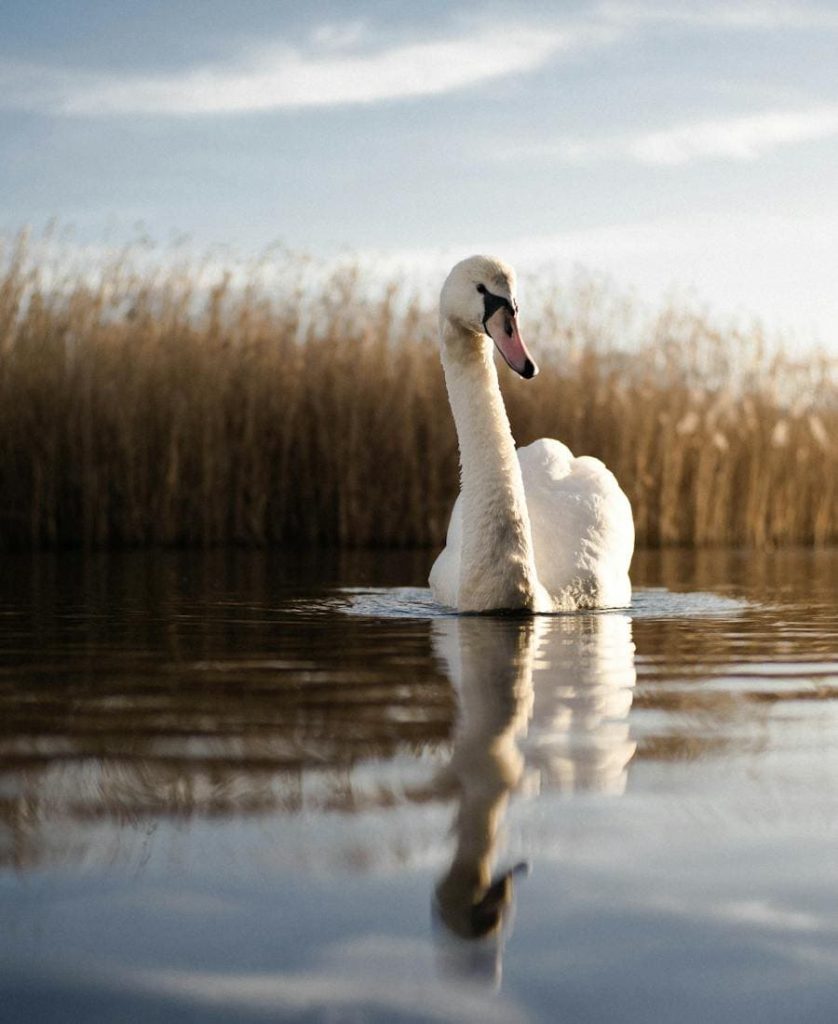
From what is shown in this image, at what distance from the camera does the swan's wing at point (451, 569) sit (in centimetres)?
608

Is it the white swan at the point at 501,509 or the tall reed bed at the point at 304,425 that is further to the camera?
the tall reed bed at the point at 304,425

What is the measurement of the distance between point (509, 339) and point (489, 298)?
0.66ft

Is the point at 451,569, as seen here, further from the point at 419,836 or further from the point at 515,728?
the point at 419,836

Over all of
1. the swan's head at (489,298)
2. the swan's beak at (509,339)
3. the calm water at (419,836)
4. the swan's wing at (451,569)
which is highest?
the swan's head at (489,298)

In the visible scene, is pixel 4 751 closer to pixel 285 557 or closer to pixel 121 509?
pixel 285 557

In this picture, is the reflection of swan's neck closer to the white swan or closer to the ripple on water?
the white swan

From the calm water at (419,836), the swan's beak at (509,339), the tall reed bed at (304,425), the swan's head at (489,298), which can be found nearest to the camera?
the calm water at (419,836)

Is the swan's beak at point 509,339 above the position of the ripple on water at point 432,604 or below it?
above

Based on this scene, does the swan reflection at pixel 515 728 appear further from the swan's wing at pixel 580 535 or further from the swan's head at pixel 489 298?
the swan's head at pixel 489 298

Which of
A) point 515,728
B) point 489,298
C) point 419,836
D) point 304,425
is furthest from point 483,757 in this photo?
point 304,425

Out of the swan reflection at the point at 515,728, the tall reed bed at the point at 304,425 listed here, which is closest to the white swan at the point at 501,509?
the swan reflection at the point at 515,728

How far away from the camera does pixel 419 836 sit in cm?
215

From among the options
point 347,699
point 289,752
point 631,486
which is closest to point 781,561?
point 631,486

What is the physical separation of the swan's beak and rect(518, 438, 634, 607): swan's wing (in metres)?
0.93
